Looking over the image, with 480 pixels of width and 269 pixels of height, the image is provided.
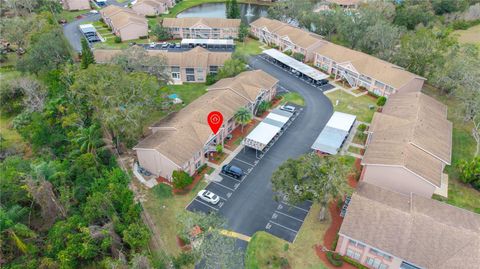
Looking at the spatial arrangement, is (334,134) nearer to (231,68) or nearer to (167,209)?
(231,68)

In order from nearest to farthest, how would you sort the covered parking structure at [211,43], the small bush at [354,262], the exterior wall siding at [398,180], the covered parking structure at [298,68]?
1. the small bush at [354,262]
2. the exterior wall siding at [398,180]
3. the covered parking structure at [298,68]
4. the covered parking structure at [211,43]

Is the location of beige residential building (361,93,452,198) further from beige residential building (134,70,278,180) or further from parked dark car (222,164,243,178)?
beige residential building (134,70,278,180)

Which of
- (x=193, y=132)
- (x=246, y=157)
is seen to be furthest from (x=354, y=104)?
(x=193, y=132)

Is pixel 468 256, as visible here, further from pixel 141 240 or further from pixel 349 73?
pixel 349 73

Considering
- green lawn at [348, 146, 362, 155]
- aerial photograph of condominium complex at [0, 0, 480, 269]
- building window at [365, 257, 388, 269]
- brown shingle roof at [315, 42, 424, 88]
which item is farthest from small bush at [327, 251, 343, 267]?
brown shingle roof at [315, 42, 424, 88]

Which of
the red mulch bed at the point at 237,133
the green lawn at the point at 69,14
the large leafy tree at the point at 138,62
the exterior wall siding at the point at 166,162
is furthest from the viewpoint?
the green lawn at the point at 69,14

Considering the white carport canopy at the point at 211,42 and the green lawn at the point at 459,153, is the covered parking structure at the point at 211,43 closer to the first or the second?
the white carport canopy at the point at 211,42

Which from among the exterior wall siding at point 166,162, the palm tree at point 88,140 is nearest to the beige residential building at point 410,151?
the exterior wall siding at point 166,162
